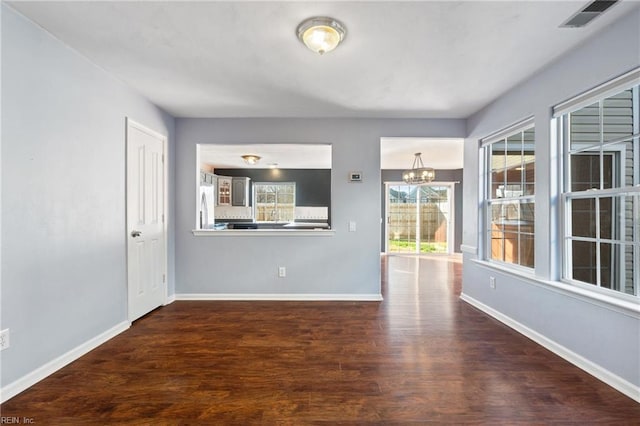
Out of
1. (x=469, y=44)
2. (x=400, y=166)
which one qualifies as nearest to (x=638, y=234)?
(x=469, y=44)

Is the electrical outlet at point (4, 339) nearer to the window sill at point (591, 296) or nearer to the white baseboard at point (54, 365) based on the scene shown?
the white baseboard at point (54, 365)

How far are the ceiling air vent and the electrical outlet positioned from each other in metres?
4.11

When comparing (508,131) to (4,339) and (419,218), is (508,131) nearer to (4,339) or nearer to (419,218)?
(4,339)

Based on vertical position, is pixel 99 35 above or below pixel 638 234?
above

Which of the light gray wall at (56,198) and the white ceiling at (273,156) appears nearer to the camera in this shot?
the light gray wall at (56,198)

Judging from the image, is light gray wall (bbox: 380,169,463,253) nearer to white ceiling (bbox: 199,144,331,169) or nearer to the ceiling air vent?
white ceiling (bbox: 199,144,331,169)

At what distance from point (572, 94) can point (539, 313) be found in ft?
6.20

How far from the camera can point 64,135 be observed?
2.18 meters

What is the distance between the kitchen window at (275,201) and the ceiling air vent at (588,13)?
7.05m

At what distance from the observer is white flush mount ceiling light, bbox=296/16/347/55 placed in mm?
1882

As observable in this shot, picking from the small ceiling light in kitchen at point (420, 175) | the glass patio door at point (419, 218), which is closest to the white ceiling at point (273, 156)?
the small ceiling light in kitchen at point (420, 175)

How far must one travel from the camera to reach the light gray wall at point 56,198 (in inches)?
71.7

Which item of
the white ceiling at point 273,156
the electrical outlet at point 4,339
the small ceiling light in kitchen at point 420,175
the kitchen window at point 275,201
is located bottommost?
the electrical outlet at point 4,339

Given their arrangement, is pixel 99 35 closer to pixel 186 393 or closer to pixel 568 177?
pixel 186 393
